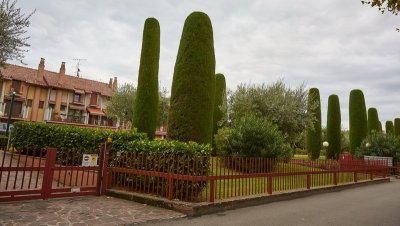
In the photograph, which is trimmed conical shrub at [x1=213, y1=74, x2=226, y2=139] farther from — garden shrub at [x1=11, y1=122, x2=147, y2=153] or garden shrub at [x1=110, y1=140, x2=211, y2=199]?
garden shrub at [x1=110, y1=140, x2=211, y2=199]

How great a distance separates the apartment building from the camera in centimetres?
3475

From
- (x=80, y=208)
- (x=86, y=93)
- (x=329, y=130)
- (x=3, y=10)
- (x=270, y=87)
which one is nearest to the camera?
(x=80, y=208)

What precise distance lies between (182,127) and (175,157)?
4.04 meters

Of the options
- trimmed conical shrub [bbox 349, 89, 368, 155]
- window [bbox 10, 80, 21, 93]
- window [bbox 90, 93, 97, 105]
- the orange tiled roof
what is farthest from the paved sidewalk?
window [bbox 90, 93, 97, 105]

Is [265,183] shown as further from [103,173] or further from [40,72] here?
[40,72]

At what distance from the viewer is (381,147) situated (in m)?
23.4

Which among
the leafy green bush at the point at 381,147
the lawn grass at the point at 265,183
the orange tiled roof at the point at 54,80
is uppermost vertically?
the orange tiled roof at the point at 54,80

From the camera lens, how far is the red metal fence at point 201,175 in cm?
692

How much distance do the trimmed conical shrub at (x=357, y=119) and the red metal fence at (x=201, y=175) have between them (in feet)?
73.7

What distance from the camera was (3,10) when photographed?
909cm

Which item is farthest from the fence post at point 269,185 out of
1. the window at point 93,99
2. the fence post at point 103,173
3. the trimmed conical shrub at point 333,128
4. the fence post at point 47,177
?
the window at point 93,99

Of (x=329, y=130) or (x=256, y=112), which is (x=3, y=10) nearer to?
(x=256, y=112)

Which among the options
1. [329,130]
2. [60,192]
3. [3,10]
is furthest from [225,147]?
[329,130]

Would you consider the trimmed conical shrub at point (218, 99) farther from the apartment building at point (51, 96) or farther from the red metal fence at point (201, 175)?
the apartment building at point (51, 96)
